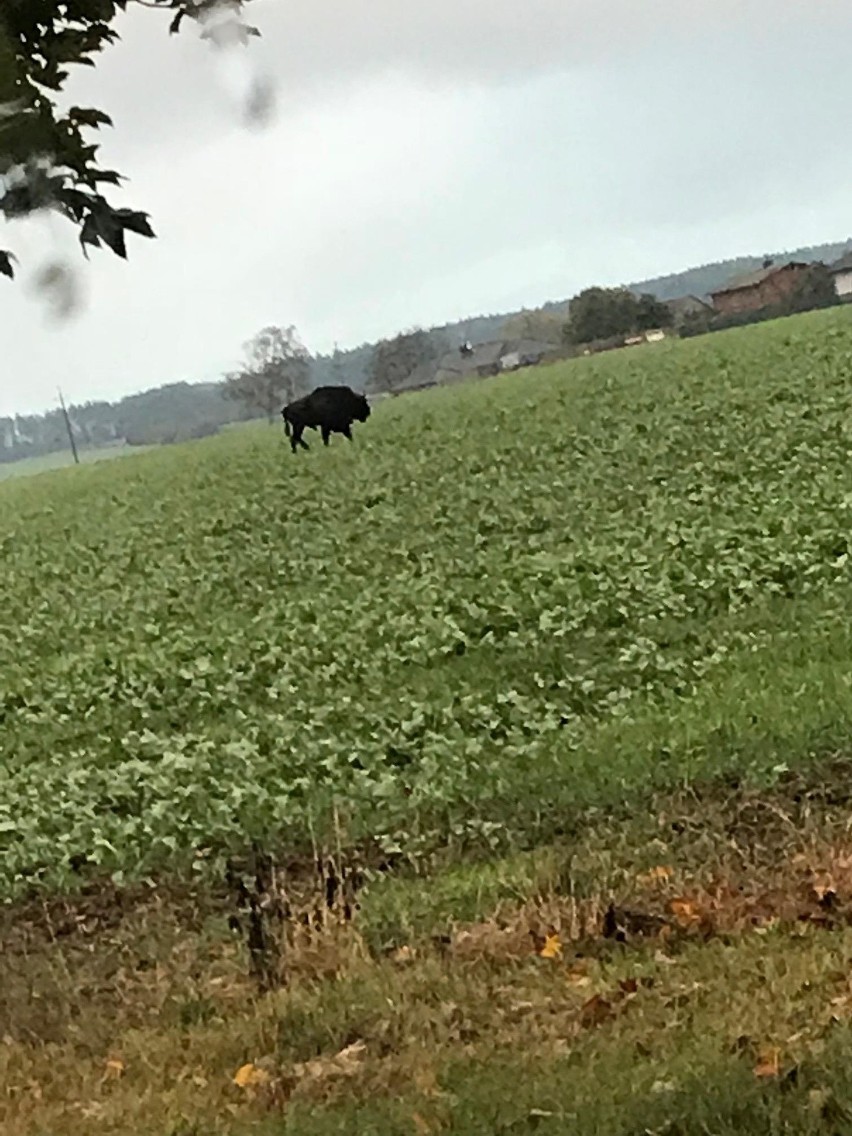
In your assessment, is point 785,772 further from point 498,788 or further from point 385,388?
point 385,388

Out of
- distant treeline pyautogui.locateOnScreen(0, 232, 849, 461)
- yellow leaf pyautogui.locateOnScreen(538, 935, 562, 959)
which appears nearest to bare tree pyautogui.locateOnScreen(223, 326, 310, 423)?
distant treeline pyautogui.locateOnScreen(0, 232, 849, 461)

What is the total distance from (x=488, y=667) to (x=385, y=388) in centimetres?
196

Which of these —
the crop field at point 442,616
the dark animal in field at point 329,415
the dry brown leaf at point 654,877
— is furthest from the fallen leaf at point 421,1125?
the dark animal in field at point 329,415

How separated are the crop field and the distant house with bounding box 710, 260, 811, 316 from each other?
1418 mm

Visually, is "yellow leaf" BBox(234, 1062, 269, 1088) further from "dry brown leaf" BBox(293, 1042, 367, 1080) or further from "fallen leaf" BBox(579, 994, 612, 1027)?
"fallen leaf" BBox(579, 994, 612, 1027)

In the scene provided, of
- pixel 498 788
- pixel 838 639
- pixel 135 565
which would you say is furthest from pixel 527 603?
pixel 135 565

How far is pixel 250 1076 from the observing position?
352cm

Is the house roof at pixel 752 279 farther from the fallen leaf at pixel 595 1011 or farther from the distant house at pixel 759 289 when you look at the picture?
the fallen leaf at pixel 595 1011

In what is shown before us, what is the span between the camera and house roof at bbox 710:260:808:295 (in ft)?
36.2

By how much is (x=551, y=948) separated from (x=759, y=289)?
9.27 metres

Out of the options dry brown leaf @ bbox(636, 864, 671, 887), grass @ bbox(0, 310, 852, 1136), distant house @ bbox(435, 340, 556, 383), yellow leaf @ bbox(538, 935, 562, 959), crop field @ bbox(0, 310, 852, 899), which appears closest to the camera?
grass @ bbox(0, 310, 852, 1136)

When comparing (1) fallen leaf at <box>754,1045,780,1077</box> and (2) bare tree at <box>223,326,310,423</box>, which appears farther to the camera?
(2) bare tree at <box>223,326,310,423</box>

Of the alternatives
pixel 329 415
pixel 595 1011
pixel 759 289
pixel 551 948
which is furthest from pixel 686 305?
pixel 595 1011

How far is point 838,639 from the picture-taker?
8266 mm
